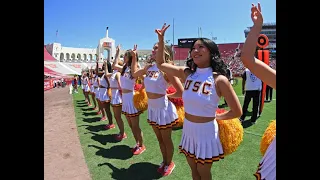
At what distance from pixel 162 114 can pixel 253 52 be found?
2426 millimetres

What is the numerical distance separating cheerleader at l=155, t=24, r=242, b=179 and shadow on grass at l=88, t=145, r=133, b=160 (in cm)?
258

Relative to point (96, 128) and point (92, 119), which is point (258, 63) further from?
point (92, 119)

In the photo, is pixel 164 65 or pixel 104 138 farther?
pixel 104 138

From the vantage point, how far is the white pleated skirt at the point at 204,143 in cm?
247

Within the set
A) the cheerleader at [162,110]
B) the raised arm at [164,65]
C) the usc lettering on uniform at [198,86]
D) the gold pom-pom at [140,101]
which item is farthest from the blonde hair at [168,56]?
the gold pom-pom at [140,101]

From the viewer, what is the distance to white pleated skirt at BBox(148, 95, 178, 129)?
12.6 feet

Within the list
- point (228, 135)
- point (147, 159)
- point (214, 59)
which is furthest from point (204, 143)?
point (147, 159)

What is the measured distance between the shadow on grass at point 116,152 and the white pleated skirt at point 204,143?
258cm

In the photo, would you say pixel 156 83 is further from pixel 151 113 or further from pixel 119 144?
pixel 119 144

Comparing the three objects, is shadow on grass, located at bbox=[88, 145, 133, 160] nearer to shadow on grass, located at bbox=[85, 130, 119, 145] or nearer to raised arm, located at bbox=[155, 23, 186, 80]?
shadow on grass, located at bbox=[85, 130, 119, 145]

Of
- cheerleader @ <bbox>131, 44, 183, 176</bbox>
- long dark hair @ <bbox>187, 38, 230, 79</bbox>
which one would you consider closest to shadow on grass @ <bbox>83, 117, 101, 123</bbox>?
cheerleader @ <bbox>131, 44, 183, 176</bbox>

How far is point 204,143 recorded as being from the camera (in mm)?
2488
